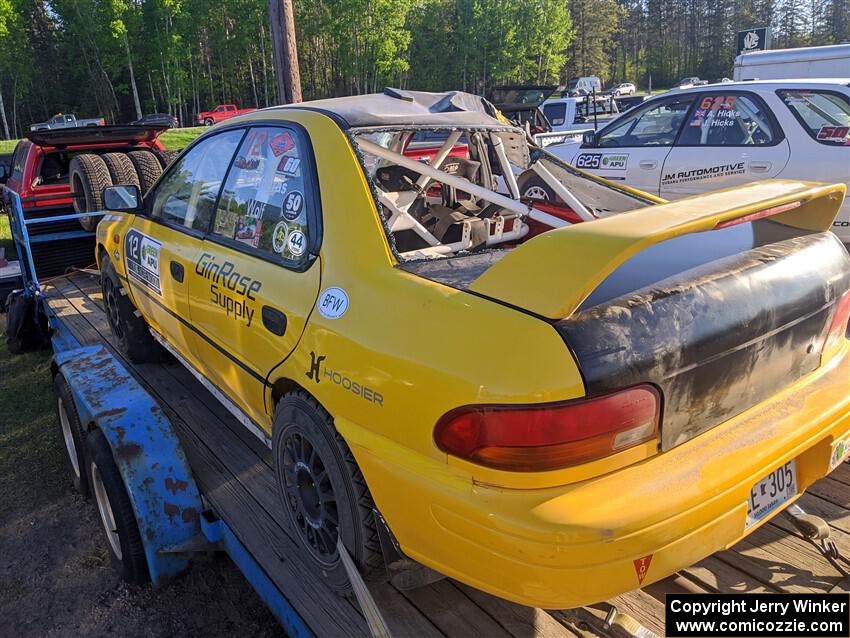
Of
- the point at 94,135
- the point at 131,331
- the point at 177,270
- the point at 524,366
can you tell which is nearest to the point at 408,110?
the point at 177,270

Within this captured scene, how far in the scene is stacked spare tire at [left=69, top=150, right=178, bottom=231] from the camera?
6250 millimetres

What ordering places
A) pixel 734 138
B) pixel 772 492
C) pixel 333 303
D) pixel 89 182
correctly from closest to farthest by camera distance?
pixel 772 492, pixel 333 303, pixel 734 138, pixel 89 182

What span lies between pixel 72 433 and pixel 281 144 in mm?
2024

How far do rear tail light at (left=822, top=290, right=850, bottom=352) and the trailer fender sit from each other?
2460 mm

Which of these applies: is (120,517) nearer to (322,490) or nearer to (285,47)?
(322,490)

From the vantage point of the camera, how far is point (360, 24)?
4691 cm

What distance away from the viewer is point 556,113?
57.3ft

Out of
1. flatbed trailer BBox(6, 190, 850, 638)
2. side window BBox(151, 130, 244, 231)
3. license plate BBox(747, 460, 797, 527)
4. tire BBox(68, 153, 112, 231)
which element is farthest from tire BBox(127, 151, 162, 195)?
license plate BBox(747, 460, 797, 527)

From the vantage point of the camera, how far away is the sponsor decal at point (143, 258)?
3.41 meters

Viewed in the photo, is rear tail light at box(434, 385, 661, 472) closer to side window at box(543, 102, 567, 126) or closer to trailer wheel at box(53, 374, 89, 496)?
trailer wheel at box(53, 374, 89, 496)

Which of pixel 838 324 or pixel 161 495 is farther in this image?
pixel 161 495

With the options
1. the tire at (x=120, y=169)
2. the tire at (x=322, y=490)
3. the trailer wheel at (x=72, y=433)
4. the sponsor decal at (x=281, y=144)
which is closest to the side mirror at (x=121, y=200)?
the trailer wheel at (x=72, y=433)

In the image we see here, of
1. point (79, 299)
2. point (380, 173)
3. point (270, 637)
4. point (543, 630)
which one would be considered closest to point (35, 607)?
point (270, 637)

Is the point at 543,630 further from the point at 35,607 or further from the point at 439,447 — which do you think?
the point at 35,607
